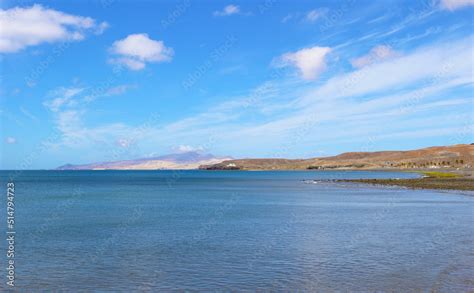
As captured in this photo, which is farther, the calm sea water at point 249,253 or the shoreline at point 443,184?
the shoreline at point 443,184

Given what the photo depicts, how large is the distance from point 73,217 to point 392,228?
108 feet

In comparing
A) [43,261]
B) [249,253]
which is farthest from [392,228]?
[43,261]

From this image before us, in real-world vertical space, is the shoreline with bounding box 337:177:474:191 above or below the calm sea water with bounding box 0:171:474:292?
above

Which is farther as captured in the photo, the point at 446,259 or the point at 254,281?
the point at 446,259

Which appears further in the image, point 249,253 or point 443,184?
point 443,184

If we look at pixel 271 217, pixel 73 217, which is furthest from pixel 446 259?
pixel 73 217

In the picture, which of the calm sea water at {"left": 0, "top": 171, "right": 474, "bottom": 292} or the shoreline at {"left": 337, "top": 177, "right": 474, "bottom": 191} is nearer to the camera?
the calm sea water at {"left": 0, "top": 171, "right": 474, "bottom": 292}

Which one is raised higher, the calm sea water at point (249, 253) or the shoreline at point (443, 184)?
the shoreline at point (443, 184)

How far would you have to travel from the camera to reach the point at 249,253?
29.2 m

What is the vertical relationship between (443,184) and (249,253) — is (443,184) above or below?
above

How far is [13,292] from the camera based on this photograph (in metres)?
21.0

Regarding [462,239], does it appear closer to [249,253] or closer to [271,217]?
[249,253]

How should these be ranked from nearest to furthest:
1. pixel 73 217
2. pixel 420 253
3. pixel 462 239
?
pixel 420 253 → pixel 462 239 → pixel 73 217

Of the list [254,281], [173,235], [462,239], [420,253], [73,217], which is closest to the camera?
[254,281]
